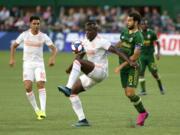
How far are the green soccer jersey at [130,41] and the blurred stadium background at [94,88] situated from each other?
1502mm

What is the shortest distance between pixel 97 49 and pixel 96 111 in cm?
343

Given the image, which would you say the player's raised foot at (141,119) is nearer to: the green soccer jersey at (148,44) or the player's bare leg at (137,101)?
the player's bare leg at (137,101)

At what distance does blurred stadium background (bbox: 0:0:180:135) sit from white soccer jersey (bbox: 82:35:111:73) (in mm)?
1319

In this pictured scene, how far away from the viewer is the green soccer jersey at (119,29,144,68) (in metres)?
15.6

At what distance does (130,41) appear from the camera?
15.7 meters

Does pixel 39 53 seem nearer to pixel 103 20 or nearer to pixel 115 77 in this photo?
pixel 115 77

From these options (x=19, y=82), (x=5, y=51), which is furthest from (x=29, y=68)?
(x=5, y=51)

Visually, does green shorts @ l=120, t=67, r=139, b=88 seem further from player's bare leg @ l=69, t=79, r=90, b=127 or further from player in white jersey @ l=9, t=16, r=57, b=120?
player in white jersey @ l=9, t=16, r=57, b=120

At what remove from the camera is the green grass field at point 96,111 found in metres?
14.6

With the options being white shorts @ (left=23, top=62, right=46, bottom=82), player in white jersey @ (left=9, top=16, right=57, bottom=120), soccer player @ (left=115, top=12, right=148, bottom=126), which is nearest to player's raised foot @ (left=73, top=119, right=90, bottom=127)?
soccer player @ (left=115, top=12, right=148, bottom=126)

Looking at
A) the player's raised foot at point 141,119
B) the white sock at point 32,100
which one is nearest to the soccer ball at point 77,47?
the player's raised foot at point 141,119

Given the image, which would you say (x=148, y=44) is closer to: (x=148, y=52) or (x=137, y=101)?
(x=148, y=52)

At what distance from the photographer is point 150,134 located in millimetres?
13969

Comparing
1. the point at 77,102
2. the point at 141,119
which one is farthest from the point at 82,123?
the point at 141,119
